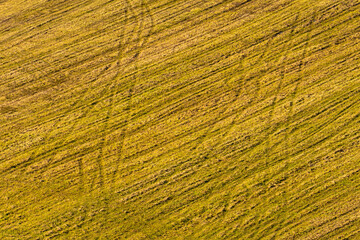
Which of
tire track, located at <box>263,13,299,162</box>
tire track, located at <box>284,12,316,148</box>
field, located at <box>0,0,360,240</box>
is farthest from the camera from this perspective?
tire track, located at <box>284,12,316,148</box>

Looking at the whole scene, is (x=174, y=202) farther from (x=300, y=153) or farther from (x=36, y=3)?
(x=36, y=3)

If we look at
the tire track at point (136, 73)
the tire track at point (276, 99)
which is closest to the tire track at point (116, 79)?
the tire track at point (136, 73)

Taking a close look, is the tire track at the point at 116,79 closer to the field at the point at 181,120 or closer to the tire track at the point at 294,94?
the field at the point at 181,120

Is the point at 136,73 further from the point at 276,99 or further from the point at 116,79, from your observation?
the point at 276,99

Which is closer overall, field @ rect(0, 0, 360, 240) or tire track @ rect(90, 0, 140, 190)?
field @ rect(0, 0, 360, 240)

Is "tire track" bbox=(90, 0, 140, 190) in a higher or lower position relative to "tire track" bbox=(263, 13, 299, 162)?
higher

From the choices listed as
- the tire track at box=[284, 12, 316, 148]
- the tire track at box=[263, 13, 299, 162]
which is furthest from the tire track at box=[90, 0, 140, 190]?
the tire track at box=[284, 12, 316, 148]

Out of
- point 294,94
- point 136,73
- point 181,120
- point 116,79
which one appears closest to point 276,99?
point 294,94

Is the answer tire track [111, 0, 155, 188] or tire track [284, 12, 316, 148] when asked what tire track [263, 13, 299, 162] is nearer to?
tire track [284, 12, 316, 148]

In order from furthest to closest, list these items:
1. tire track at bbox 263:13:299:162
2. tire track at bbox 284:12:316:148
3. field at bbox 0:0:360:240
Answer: tire track at bbox 284:12:316:148
tire track at bbox 263:13:299:162
field at bbox 0:0:360:240
